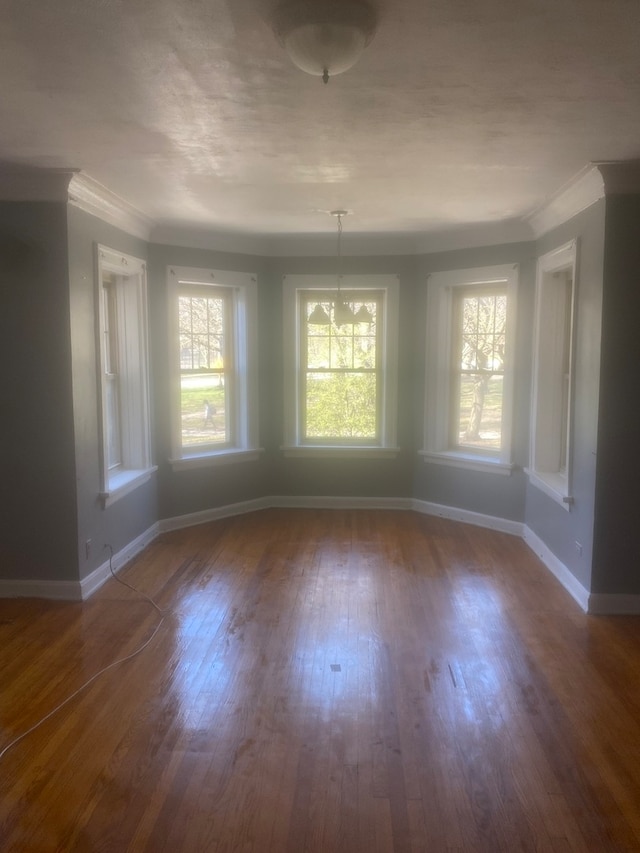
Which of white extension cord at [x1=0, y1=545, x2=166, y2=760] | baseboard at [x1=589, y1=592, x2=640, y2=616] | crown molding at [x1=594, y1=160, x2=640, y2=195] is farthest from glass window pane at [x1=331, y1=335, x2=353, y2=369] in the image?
baseboard at [x1=589, y1=592, x2=640, y2=616]

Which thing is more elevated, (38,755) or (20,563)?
(20,563)

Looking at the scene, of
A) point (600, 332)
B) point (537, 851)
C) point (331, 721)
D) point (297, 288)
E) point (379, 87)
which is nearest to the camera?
point (537, 851)

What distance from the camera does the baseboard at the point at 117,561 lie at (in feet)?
13.4

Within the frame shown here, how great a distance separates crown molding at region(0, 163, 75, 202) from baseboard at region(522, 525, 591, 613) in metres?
3.84

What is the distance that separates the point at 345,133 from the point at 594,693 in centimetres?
280

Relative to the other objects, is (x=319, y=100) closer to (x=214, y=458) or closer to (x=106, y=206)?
(x=106, y=206)

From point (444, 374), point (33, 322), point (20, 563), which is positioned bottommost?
point (20, 563)

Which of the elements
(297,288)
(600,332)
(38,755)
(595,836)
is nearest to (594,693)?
(595,836)

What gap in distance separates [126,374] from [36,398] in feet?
3.67

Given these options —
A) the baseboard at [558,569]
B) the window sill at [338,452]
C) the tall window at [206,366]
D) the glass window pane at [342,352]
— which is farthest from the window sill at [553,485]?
the tall window at [206,366]

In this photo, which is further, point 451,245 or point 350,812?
point 451,245

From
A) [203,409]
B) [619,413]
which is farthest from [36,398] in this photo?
[619,413]

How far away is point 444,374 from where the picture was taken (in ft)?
19.1

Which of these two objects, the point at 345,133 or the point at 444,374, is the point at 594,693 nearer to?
the point at 345,133
